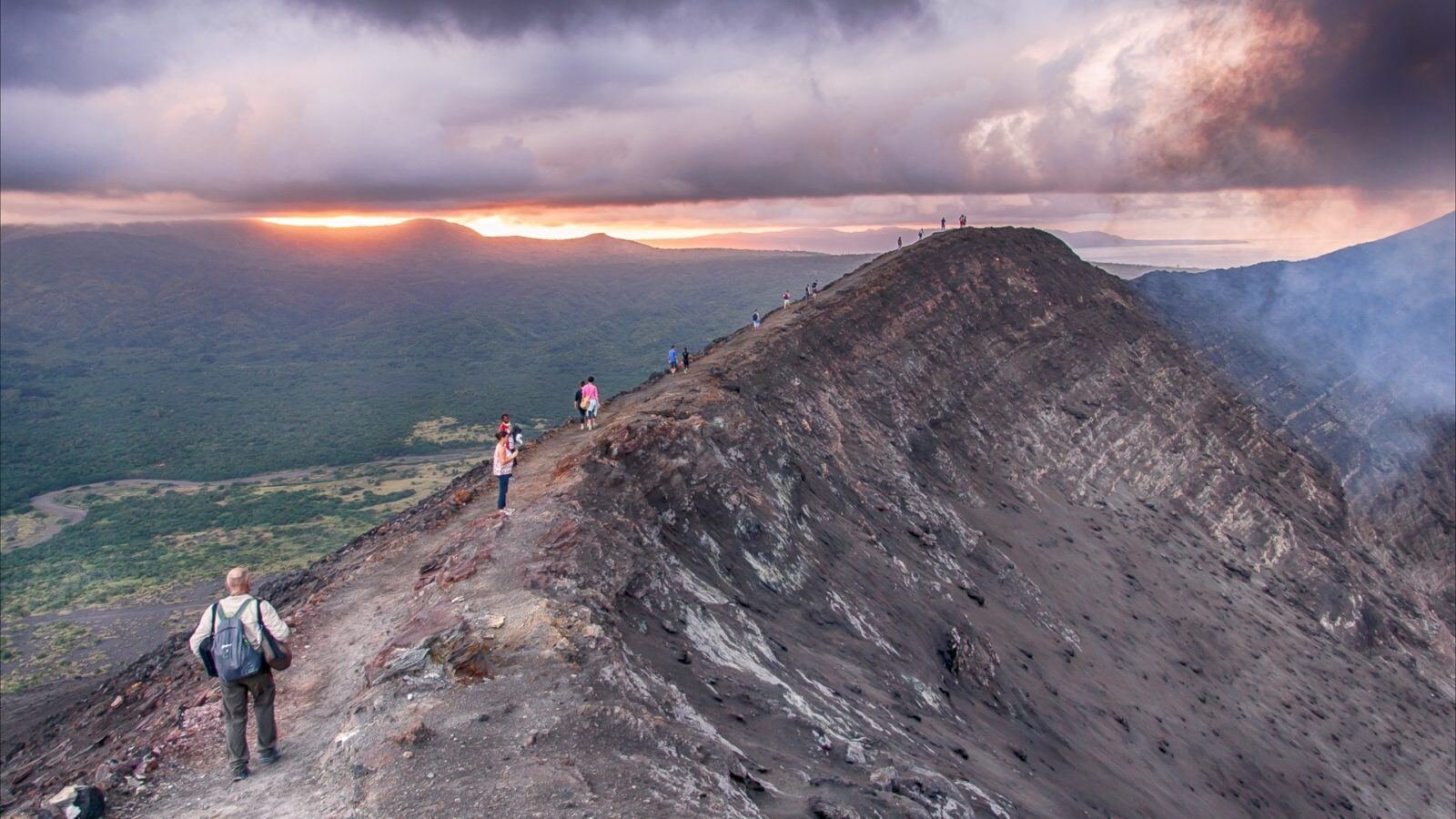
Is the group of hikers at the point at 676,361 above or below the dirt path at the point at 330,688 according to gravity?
above

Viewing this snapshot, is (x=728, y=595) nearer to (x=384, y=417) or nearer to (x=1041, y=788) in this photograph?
(x=1041, y=788)

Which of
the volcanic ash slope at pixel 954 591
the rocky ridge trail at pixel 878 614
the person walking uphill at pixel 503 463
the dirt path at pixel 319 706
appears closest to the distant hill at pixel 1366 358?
the rocky ridge trail at pixel 878 614

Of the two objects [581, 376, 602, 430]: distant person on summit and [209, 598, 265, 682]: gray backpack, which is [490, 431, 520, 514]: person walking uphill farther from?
[209, 598, 265, 682]: gray backpack

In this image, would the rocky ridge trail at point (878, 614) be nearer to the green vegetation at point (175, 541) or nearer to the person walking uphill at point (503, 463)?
the person walking uphill at point (503, 463)

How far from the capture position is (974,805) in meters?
15.3

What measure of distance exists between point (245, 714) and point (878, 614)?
18.3 metres

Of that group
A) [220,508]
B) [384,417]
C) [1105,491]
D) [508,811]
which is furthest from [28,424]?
[508,811]

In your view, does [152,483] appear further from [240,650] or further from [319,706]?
[240,650]

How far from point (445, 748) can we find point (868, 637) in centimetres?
1495

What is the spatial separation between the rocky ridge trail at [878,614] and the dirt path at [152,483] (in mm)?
84554

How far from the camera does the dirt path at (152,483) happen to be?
302 feet

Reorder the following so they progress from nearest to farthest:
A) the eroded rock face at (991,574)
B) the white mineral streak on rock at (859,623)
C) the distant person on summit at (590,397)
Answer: the eroded rock face at (991,574)
the white mineral streak on rock at (859,623)
the distant person on summit at (590,397)

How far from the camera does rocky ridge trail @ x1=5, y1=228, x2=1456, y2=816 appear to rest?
12281 millimetres

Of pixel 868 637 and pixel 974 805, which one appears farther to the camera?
pixel 868 637
